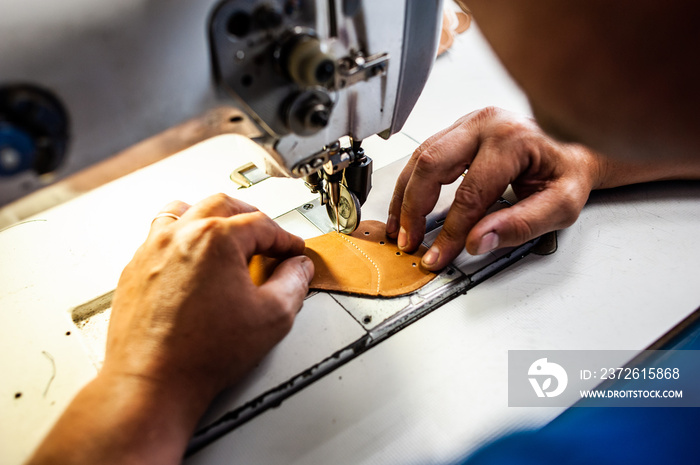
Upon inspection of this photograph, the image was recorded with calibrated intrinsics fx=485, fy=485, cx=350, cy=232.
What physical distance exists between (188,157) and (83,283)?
537 mm

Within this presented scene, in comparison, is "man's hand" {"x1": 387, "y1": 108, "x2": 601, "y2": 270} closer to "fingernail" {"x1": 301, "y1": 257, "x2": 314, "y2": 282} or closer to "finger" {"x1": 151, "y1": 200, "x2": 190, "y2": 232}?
"fingernail" {"x1": 301, "y1": 257, "x2": 314, "y2": 282}

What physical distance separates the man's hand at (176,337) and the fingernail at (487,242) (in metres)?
0.40

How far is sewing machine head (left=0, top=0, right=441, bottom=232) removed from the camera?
0.62 meters

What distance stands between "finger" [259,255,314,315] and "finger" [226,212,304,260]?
30mm

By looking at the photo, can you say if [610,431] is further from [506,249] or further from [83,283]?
[83,283]

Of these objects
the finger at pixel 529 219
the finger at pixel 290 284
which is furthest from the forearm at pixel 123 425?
the finger at pixel 529 219

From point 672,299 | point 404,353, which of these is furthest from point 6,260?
point 672,299

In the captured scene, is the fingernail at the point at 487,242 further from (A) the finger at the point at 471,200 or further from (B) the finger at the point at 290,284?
(B) the finger at the point at 290,284

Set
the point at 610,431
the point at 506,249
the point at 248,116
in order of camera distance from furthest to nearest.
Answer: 1. the point at 506,249
2. the point at 610,431
3. the point at 248,116

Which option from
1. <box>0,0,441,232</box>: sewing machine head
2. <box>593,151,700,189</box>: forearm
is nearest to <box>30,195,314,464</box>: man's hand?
<box>0,0,441,232</box>: sewing machine head

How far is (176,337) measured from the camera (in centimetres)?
83

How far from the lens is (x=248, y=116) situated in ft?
2.69

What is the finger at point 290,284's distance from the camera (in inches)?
37.3

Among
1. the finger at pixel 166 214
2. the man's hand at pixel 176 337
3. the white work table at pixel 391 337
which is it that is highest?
Result: the finger at pixel 166 214
